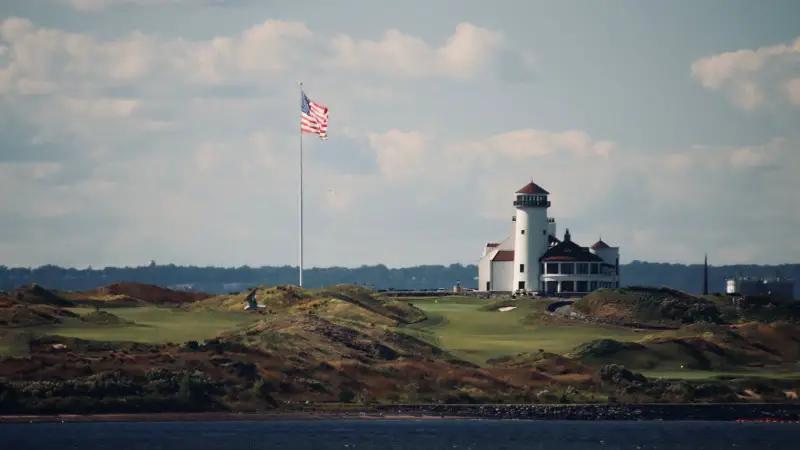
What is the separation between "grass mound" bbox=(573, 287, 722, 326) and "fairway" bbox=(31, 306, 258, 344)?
4038 centimetres

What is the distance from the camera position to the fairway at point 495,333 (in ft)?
499

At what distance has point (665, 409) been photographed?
128 m

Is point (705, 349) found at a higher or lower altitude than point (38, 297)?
lower

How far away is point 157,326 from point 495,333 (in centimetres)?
3439

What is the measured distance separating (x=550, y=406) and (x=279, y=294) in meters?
46.6

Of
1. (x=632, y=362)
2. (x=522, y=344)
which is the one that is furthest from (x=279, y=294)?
(x=632, y=362)

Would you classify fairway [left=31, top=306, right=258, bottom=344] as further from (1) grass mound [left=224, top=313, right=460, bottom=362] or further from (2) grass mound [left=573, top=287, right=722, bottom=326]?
(2) grass mound [left=573, top=287, right=722, bottom=326]

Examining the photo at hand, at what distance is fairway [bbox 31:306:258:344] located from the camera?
137 m

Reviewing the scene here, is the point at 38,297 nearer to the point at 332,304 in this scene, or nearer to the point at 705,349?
the point at 332,304

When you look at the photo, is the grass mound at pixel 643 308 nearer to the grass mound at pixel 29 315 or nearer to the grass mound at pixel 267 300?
the grass mound at pixel 267 300

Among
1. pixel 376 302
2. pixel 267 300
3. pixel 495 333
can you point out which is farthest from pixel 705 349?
pixel 267 300

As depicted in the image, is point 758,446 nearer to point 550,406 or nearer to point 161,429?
point 550,406

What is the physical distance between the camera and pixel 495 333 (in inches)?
6521

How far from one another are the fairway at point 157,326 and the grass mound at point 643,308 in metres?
40.4
